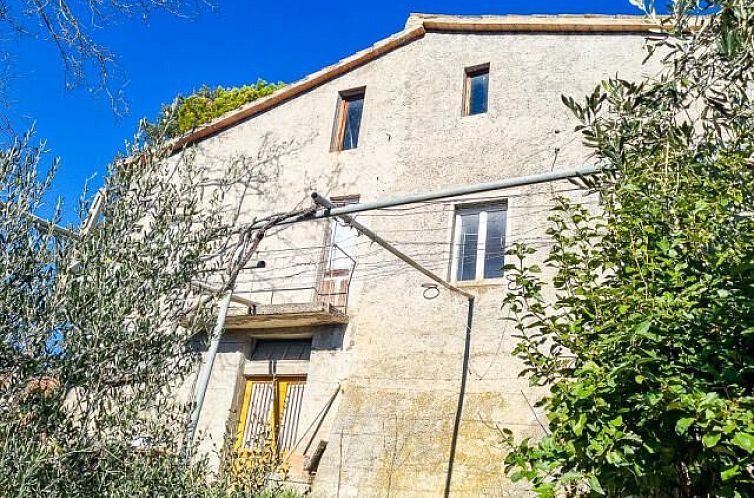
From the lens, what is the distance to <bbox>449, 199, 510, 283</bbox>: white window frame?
10.1 m

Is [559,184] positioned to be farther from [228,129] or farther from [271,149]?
[228,129]

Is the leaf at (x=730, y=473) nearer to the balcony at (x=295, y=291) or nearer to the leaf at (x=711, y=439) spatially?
the leaf at (x=711, y=439)

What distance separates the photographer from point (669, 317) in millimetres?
2930

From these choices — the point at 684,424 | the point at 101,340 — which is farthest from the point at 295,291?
the point at 684,424

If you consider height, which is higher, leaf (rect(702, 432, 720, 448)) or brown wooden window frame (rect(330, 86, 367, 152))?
brown wooden window frame (rect(330, 86, 367, 152))

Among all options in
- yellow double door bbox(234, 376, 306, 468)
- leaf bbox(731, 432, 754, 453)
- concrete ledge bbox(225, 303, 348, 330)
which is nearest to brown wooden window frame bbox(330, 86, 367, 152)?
concrete ledge bbox(225, 303, 348, 330)

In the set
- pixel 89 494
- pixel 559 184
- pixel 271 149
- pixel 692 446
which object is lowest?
pixel 89 494

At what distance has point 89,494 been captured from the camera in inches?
142

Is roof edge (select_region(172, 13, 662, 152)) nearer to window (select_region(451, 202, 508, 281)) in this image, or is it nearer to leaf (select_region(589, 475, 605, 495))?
window (select_region(451, 202, 508, 281))

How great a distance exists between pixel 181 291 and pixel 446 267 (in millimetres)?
6587

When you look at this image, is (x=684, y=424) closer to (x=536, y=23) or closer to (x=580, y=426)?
(x=580, y=426)

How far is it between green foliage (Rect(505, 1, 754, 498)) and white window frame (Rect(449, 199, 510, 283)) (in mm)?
5968

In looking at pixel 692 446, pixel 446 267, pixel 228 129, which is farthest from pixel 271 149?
pixel 692 446

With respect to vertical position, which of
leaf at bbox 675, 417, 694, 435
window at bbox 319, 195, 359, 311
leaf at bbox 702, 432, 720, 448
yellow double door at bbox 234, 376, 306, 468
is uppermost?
window at bbox 319, 195, 359, 311
